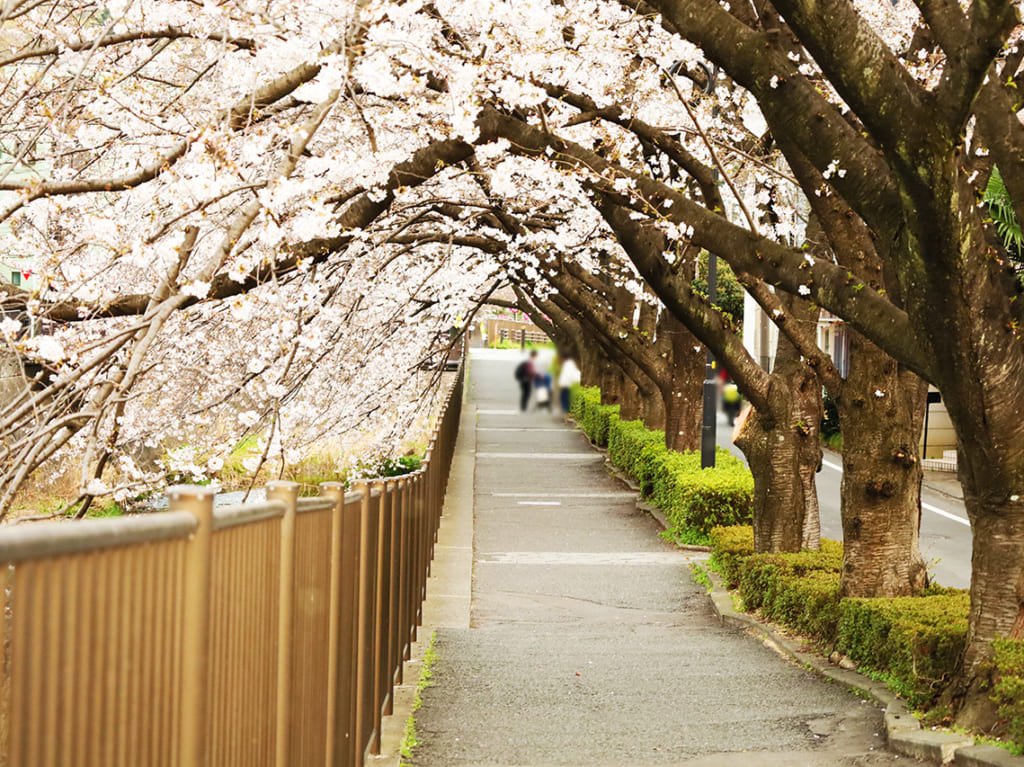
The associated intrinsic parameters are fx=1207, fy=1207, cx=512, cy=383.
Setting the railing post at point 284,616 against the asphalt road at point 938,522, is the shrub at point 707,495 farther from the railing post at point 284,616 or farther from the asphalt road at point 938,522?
the railing post at point 284,616

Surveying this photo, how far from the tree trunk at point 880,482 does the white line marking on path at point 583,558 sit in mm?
6092

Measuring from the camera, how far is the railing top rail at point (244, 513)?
252cm

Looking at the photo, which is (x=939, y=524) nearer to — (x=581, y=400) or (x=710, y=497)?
(x=710, y=497)

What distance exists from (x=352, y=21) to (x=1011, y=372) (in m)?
4.30

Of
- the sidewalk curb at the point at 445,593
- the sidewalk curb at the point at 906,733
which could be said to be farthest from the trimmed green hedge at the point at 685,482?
the sidewalk curb at the point at 906,733

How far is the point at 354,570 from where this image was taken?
203 inches

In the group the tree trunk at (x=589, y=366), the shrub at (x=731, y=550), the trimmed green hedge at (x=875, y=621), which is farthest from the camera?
the tree trunk at (x=589, y=366)

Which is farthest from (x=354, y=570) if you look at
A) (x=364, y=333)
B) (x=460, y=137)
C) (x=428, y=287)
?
(x=428, y=287)

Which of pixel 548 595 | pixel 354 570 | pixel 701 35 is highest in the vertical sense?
pixel 701 35

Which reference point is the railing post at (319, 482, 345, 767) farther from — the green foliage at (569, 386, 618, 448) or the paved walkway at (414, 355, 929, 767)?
the green foliage at (569, 386, 618, 448)

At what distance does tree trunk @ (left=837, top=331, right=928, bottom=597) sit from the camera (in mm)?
9570

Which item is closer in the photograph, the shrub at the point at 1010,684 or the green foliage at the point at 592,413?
the shrub at the point at 1010,684

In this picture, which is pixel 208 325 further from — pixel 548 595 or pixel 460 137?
pixel 460 137

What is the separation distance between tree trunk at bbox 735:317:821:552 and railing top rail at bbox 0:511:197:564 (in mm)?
10578
